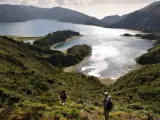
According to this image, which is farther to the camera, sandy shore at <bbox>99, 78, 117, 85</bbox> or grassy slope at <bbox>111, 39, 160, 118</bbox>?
sandy shore at <bbox>99, 78, 117, 85</bbox>

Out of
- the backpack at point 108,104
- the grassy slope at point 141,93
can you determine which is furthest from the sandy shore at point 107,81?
the backpack at point 108,104

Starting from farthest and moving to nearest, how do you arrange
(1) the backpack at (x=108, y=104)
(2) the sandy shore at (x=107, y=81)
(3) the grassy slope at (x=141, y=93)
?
(2) the sandy shore at (x=107, y=81) < (3) the grassy slope at (x=141, y=93) < (1) the backpack at (x=108, y=104)

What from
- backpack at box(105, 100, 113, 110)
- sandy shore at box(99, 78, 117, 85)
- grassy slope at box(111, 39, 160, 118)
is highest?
backpack at box(105, 100, 113, 110)

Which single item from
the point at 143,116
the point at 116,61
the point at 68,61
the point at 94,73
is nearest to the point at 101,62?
the point at 116,61

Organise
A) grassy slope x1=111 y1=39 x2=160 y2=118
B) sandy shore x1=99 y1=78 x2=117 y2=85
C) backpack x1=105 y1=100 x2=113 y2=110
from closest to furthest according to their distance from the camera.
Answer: backpack x1=105 y1=100 x2=113 y2=110 < grassy slope x1=111 y1=39 x2=160 y2=118 < sandy shore x1=99 y1=78 x2=117 y2=85

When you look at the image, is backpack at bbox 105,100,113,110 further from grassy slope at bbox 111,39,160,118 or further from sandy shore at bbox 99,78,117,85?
sandy shore at bbox 99,78,117,85

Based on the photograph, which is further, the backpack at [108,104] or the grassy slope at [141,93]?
the grassy slope at [141,93]

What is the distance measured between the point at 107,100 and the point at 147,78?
181ft

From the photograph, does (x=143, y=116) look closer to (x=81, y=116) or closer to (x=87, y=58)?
(x=81, y=116)

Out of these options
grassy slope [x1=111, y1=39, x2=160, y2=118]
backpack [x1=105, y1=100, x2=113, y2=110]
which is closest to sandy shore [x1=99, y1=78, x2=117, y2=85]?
grassy slope [x1=111, y1=39, x2=160, y2=118]

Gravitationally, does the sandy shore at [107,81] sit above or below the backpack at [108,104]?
below

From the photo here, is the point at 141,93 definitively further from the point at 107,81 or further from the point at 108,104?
the point at 107,81

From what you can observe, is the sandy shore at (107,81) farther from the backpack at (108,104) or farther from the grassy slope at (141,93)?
the backpack at (108,104)

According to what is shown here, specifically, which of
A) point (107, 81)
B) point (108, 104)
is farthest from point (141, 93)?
point (107, 81)
